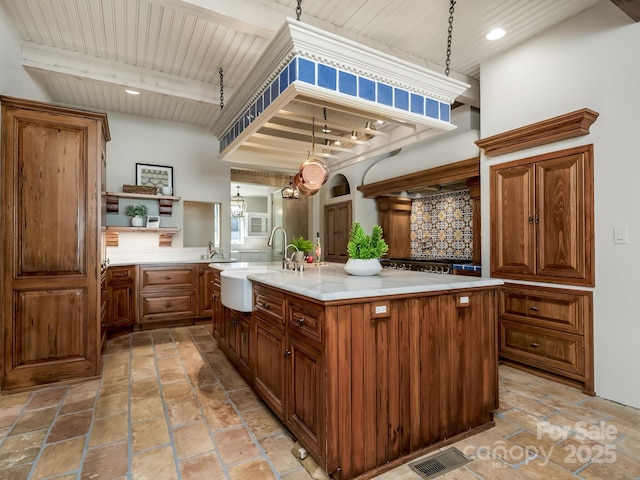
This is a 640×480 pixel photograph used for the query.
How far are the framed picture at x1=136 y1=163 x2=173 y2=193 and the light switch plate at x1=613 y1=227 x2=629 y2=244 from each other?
5.14 metres

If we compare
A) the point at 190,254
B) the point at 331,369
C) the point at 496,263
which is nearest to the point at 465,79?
the point at 496,263

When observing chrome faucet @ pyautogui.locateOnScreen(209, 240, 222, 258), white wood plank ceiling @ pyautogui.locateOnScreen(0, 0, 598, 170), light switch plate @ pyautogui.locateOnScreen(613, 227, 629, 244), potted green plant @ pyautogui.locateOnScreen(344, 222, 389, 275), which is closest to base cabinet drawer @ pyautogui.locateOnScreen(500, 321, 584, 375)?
light switch plate @ pyautogui.locateOnScreen(613, 227, 629, 244)

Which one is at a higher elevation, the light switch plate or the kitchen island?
the light switch plate

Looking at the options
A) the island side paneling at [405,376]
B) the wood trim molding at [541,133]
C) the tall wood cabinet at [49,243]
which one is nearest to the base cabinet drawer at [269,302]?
the island side paneling at [405,376]

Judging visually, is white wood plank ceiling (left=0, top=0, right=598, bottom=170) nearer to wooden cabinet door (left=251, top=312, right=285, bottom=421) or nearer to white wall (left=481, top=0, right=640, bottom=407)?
white wall (left=481, top=0, right=640, bottom=407)

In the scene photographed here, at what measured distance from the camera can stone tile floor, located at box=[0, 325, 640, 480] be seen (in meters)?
1.70

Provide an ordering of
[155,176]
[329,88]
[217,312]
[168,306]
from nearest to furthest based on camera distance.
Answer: [329,88] → [217,312] → [168,306] → [155,176]

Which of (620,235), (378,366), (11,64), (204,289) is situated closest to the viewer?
(378,366)

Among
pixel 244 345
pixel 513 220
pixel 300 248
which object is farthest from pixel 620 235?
pixel 244 345

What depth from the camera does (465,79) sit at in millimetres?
3832

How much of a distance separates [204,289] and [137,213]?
1443 mm

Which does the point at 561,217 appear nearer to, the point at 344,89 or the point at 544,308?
the point at 544,308

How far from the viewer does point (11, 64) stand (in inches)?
116

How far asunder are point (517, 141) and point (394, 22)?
1.51m
